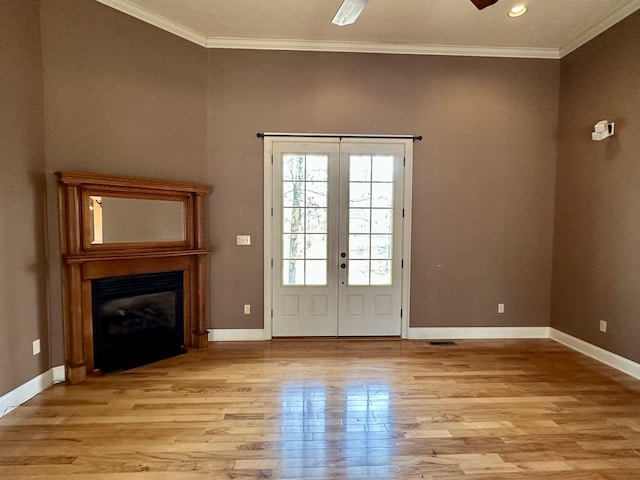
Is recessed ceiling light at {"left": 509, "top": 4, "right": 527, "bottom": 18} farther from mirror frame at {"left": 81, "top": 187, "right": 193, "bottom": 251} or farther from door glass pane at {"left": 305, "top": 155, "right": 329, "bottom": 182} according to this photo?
mirror frame at {"left": 81, "top": 187, "right": 193, "bottom": 251}

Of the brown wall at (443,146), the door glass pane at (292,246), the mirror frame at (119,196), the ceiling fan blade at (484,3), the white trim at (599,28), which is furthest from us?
the door glass pane at (292,246)

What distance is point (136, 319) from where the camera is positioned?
3395 mm

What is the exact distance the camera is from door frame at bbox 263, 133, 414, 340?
3932 millimetres

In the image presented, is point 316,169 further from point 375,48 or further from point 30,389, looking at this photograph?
point 30,389

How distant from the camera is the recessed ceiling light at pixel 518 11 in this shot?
3.16 m

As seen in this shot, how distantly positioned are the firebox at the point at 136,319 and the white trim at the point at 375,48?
268 cm

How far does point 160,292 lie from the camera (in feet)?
11.6

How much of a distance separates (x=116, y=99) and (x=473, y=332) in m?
4.73

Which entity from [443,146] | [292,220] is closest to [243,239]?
[292,220]

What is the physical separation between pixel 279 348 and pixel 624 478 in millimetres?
2904

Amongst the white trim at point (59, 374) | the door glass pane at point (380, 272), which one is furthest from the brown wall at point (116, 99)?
the door glass pane at point (380, 272)

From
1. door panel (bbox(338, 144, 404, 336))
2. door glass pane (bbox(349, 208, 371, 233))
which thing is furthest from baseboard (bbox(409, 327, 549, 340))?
door glass pane (bbox(349, 208, 371, 233))

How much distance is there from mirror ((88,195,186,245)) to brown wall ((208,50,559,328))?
1.62 feet

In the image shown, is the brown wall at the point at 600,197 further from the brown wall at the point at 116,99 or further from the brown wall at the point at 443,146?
the brown wall at the point at 116,99
